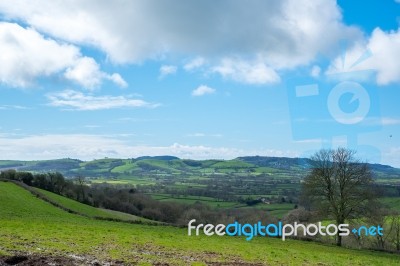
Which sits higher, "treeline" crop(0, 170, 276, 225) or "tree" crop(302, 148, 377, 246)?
"tree" crop(302, 148, 377, 246)

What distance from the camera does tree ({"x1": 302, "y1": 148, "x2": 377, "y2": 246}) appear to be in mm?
44156

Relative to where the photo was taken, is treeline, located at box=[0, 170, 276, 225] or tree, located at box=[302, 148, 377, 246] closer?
tree, located at box=[302, 148, 377, 246]

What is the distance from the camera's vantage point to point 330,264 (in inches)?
980

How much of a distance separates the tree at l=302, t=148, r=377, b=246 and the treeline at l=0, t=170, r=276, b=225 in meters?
23.6

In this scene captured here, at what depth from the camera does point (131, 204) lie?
300 ft

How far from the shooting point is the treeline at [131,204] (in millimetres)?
79094

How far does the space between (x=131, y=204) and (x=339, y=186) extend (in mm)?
57083

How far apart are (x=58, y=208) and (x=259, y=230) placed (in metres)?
27.3

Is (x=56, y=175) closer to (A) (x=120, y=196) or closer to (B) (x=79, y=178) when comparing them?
(B) (x=79, y=178)

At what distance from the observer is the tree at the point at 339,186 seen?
4416 centimetres

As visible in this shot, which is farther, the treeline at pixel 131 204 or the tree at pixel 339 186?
the treeline at pixel 131 204

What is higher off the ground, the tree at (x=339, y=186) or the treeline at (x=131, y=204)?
the tree at (x=339, y=186)

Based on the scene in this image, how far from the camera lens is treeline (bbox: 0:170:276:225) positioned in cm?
7909

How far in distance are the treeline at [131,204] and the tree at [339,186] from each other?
77.6 ft
